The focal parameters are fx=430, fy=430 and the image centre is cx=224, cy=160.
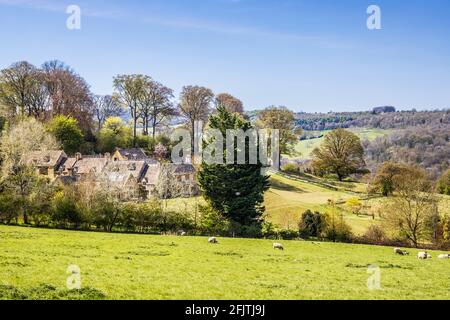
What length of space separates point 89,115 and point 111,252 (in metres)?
63.2

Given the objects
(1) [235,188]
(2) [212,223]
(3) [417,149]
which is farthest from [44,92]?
(3) [417,149]

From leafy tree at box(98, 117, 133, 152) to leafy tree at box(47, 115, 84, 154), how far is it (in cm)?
605

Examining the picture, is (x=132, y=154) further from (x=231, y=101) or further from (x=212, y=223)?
(x=212, y=223)

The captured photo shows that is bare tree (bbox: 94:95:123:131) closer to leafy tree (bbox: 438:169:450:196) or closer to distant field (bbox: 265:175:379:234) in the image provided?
distant field (bbox: 265:175:379:234)

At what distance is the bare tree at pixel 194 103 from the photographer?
88.6 m

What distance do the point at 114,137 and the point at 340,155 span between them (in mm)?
49118

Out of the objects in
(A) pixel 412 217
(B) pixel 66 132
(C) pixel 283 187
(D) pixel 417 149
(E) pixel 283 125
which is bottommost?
(A) pixel 412 217

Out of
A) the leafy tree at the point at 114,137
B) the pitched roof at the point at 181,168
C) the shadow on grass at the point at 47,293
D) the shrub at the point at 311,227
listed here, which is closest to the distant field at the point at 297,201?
the shrub at the point at 311,227

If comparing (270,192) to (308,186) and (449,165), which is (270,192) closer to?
(308,186)

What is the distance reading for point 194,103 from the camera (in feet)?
291

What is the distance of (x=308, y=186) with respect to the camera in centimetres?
7850

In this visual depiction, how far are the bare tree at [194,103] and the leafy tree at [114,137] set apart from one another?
40.0 feet

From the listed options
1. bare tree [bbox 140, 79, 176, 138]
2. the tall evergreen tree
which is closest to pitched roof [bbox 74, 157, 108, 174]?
bare tree [bbox 140, 79, 176, 138]

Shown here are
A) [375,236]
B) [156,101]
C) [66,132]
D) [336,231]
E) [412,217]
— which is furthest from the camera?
[156,101]
